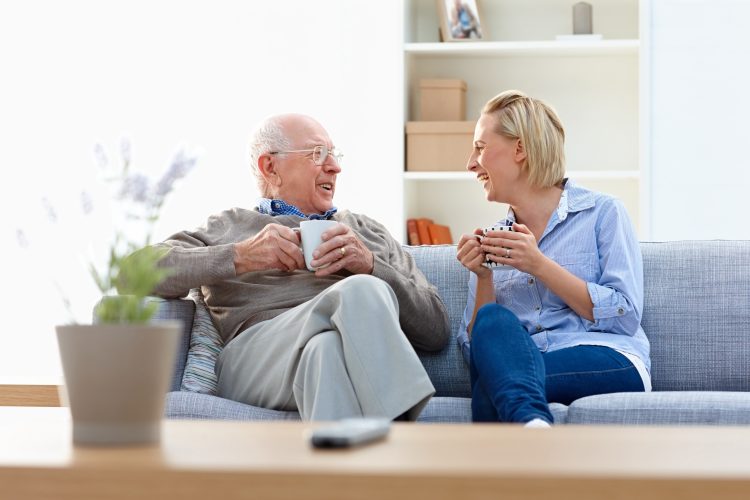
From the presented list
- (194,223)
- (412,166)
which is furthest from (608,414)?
(194,223)

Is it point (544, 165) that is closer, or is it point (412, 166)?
point (544, 165)

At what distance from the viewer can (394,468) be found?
0.97 meters

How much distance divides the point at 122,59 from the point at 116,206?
3517mm

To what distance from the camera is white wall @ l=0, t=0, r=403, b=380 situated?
14.8 feet

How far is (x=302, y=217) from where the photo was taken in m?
2.85

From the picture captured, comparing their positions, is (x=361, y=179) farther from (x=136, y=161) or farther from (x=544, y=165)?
(x=544, y=165)

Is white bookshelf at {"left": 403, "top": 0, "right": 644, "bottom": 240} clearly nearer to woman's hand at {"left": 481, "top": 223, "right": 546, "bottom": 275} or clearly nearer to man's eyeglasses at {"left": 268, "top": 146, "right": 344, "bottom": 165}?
man's eyeglasses at {"left": 268, "top": 146, "right": 344, "bottom": 165}

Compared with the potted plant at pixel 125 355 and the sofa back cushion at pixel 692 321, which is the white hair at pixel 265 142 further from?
the potted plant at pixel 125 355

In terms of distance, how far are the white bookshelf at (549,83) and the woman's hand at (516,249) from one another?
1.81m

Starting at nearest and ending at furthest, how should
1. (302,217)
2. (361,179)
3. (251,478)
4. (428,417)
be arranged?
(251,478) < (428,417) < (302,217) < (361,179)

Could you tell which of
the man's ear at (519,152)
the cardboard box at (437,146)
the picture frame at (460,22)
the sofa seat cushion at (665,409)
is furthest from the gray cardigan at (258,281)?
the picture frame at (460,22)

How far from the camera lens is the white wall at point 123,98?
4.52 metres

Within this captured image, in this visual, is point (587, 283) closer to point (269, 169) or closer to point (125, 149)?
point (269, 169)

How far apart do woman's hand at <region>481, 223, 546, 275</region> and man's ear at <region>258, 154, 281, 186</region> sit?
2.18ft
